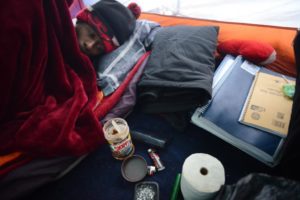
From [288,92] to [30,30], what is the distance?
33.8 inches

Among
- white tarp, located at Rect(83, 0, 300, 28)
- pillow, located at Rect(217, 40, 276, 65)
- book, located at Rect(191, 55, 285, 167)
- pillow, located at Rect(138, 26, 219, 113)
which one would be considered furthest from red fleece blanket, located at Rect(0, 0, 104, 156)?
white tarp, located at Rect(83, 0, 300, 28)

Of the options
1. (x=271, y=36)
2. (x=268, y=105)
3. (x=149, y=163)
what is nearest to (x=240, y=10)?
(x=271, y=36)

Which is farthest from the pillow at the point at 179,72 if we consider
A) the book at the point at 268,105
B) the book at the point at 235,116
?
the book at the point at 268,105

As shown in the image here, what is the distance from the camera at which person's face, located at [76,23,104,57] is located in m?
0.79

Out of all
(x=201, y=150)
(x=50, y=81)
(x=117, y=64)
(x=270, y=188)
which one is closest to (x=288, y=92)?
(x=201, y=150)

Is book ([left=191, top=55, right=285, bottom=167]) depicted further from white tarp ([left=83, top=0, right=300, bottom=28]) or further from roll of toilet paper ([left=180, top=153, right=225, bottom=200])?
white tarp ([left=83, top=0, right=300, bottom=28])

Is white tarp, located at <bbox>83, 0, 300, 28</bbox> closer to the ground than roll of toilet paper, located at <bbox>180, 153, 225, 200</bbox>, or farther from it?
farther from it

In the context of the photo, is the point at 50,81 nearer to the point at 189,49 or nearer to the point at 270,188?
the point at 189,49

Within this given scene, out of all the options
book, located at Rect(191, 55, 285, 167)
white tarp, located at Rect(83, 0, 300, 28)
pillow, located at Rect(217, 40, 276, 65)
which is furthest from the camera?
white tarp, located at Rect(83, 0, 300, 28)

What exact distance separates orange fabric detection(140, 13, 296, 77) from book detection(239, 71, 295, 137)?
8 cm

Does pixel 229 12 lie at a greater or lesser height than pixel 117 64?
greater

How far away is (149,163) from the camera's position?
70cm

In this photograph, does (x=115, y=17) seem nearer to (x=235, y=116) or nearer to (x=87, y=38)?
(x=87, y=38)

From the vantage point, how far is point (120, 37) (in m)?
0.84
